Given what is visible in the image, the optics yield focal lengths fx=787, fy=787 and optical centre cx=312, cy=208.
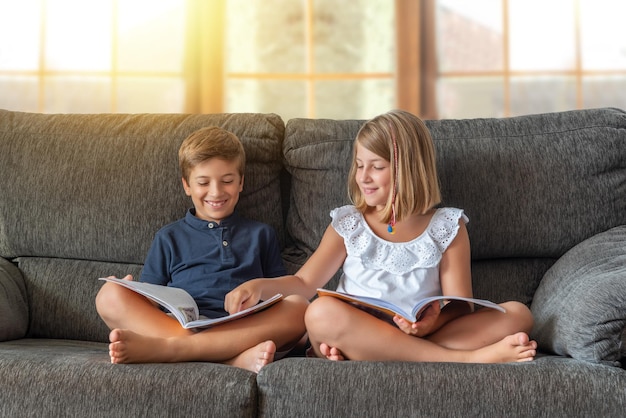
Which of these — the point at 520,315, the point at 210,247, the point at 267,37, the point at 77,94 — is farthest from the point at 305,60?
the point at 520,315

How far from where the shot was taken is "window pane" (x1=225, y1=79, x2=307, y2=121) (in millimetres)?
3873

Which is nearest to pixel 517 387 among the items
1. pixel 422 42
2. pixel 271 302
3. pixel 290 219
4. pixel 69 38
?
pixel 271 302

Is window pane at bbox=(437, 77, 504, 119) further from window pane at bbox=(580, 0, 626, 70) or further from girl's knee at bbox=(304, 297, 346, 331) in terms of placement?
girl's knee at bbox=(304, 297, 346, 331)

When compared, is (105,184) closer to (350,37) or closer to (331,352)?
(331,352)

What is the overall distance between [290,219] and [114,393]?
0.88 metres

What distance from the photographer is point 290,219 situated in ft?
7.47

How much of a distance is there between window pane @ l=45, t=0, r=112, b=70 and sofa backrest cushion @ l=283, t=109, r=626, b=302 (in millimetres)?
1977

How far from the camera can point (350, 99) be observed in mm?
3879

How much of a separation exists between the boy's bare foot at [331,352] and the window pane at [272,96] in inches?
90.8

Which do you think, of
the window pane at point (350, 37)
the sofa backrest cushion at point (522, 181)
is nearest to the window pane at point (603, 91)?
the window pane at point (350, 37)

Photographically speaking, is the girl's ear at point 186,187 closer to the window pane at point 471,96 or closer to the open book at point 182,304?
the open book at point 182,304

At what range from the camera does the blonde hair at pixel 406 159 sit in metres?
1.99

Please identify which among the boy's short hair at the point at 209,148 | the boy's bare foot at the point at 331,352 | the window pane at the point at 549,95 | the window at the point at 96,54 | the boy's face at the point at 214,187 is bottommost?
the boy's bare foot at the point at 331,352

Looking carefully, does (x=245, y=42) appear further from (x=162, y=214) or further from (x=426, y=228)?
(x=426, y=228)
